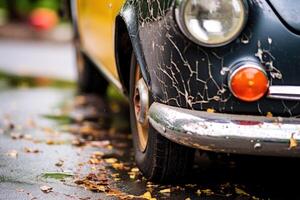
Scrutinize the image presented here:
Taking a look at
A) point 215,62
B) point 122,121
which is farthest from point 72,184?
point 122,121

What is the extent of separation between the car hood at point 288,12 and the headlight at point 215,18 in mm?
169

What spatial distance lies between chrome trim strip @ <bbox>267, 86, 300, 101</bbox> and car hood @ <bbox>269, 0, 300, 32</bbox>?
287 millimetres

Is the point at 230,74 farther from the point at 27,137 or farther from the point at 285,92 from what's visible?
the point at 27,137

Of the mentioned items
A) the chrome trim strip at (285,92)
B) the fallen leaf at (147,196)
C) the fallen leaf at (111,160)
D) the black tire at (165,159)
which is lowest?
the fallen leaf at (111,160)

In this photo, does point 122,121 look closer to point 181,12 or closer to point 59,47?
point 181,12

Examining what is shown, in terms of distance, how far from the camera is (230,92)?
11.2 ft

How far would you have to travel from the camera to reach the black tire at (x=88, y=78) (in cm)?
775

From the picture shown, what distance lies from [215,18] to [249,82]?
0.34 metres

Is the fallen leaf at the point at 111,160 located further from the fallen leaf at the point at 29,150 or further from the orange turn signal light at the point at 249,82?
the orange turn signal light at the point at 249,82

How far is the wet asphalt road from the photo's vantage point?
399 cm

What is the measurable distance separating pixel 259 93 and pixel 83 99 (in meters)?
4.59

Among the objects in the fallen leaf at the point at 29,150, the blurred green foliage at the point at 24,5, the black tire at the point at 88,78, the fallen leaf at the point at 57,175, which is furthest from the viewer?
the blurred green foliage at the point at 24,5

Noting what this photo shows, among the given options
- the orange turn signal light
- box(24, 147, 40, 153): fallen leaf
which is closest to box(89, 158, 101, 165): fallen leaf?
box(24, 147, 40, 153): fallen leaf

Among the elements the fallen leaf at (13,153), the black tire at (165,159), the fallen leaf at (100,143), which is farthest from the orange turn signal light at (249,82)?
the fallen leaf at (100,143)
